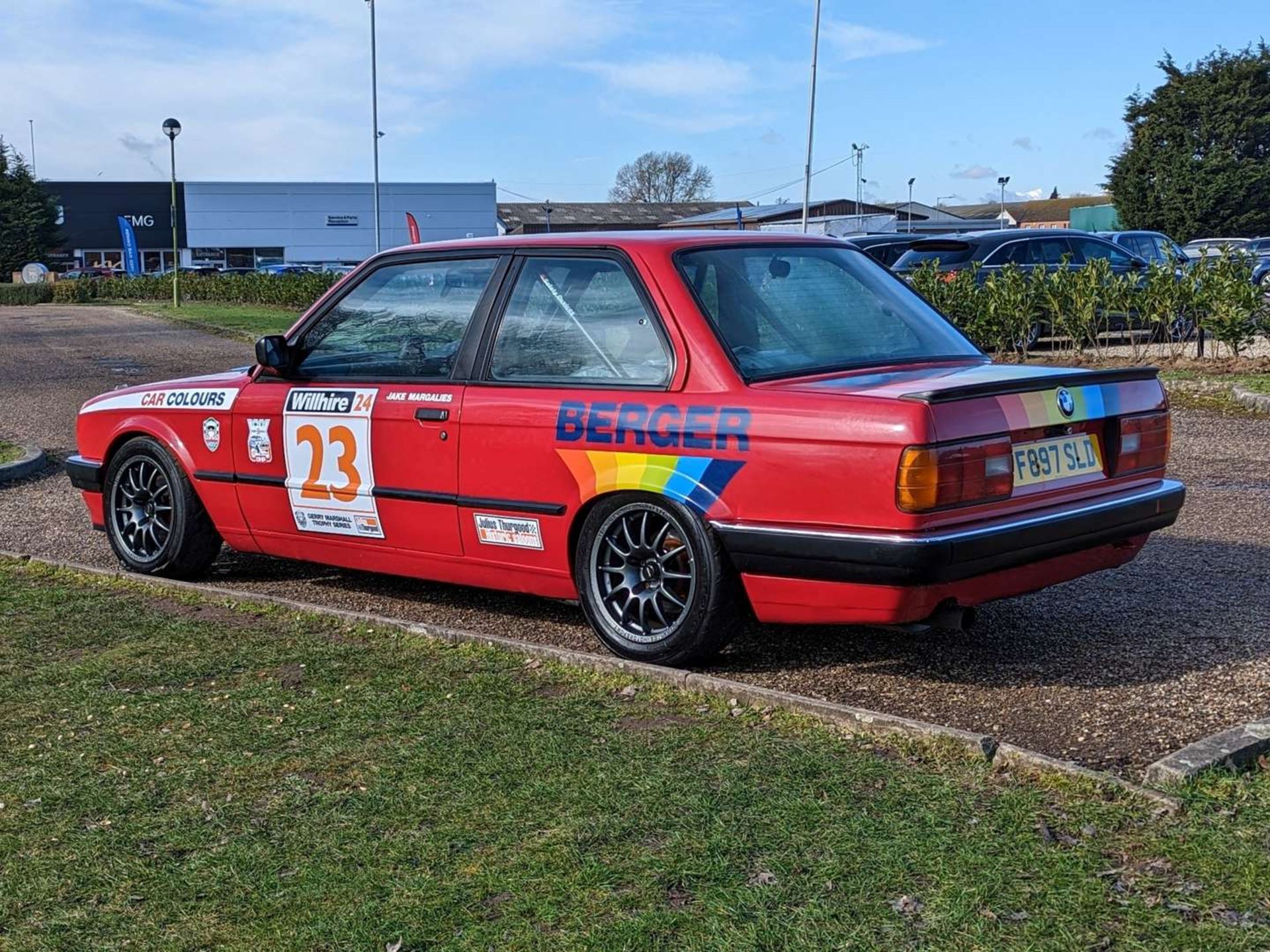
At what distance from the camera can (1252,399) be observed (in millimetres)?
12055

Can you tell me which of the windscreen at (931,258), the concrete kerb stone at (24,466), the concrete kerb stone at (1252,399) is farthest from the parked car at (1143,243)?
the concrete kerb stone at (24,466)

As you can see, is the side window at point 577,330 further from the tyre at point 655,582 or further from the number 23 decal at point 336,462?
the number 23 decal at point 336,462

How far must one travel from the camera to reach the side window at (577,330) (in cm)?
502

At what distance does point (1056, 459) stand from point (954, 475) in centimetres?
59

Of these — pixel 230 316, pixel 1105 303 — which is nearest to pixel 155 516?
pixel 1105 303

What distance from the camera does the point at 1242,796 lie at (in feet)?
11.5

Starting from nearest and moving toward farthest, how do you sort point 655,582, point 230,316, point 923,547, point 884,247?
point 923,547
point 655,582
point 884,247
point 230,316

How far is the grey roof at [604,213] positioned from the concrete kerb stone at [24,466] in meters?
68.0

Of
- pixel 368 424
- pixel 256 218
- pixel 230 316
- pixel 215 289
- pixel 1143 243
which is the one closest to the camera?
pixel 368 424

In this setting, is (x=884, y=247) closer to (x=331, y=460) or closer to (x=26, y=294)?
(x=331, y=460)

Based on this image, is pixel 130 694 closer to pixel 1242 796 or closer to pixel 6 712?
pixel 6 712

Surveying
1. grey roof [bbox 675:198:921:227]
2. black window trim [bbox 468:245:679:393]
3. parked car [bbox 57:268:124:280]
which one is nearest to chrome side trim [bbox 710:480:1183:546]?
black window trim [bbox 468:245:679:393]

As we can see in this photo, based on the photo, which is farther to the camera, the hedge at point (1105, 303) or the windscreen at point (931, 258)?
the windscreen at point (931, 258)

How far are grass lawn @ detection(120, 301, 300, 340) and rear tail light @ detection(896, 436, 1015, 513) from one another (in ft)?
61.3
